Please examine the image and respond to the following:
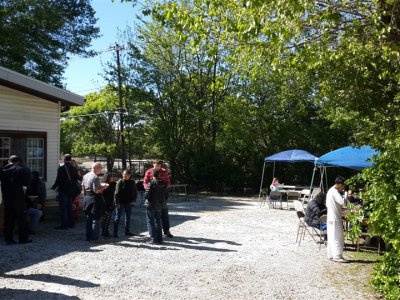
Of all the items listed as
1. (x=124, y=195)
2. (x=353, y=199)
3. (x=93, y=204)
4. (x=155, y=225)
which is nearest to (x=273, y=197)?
(x=353, y=199)

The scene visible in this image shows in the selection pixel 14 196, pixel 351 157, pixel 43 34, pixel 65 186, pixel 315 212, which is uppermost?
pixel 43 34

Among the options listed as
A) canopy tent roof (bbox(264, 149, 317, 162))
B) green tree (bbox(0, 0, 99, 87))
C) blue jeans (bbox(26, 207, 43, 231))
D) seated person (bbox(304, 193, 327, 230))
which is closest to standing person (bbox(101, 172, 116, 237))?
blue jeans (bbox(26, 207, 43, 231))

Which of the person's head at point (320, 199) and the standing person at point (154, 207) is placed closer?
the standing person at point (154, 207)

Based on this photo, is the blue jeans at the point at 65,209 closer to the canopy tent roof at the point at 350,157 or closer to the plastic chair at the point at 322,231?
the plastic chair at the point at 322,231

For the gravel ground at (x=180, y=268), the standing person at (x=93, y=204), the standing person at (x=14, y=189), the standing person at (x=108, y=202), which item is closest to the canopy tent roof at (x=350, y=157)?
the gravel ground at (x=180, y=268)

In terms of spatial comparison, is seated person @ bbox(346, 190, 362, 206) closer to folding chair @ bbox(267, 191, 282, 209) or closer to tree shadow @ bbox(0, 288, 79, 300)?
→ folding chair @ bbox(267, 191, 282, 209)

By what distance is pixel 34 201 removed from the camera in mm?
10547

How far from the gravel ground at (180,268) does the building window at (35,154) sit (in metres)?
2.78

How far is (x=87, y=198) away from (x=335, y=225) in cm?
500

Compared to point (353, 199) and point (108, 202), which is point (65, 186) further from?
point (353, 199)

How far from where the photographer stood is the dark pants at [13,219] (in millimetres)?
8961

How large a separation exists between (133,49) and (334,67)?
19.0m

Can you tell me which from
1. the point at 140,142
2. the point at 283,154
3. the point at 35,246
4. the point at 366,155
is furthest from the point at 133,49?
the point at 35,246

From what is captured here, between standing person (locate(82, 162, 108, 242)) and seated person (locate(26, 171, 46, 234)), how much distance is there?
56.6 inches
